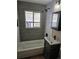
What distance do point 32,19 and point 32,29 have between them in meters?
0.62

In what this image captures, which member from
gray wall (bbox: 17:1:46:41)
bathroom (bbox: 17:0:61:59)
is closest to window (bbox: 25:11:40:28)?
bathroom (bbox: 17:0:61:59)

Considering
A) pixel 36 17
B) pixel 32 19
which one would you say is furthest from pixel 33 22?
pixel 36 17

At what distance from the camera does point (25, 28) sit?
13.0ft

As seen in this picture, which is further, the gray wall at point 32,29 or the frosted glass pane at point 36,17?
the frosted glass pane at point 36,17

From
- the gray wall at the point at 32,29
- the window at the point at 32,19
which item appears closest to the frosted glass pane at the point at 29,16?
the window at the point at 32,19

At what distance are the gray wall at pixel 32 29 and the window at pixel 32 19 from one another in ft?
0.69

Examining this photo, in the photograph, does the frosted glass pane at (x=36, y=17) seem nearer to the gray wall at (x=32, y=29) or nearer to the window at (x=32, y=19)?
the window at (x=32, y=19)

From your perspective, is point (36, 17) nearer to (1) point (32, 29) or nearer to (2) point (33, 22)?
(2) point (33, 22)

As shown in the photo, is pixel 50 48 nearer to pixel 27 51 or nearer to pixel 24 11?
pixel 27 51

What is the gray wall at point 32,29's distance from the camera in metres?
3.74

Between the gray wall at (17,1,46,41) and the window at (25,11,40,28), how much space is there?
21cm

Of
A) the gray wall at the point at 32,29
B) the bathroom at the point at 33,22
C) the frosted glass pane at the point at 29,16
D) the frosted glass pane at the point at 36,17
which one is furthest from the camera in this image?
the frosted glass pane at the point at 36,17
